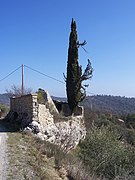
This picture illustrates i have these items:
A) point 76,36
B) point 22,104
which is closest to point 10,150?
point 22,104

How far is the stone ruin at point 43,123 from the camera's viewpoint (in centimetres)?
1611

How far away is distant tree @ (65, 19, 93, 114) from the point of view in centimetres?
2461

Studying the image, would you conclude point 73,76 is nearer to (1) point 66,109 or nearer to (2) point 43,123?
(1) point 66,109

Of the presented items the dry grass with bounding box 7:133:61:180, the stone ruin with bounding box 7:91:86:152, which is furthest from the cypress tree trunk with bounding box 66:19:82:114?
the dry grass with bounding box 7:133:61:180

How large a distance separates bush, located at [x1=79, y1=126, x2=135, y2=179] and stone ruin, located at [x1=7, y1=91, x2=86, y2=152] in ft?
3.88

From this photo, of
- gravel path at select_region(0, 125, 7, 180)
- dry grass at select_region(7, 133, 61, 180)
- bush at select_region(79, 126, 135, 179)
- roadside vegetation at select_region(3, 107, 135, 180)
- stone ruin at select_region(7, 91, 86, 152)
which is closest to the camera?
gravel path at select_region(0, 125, 7, 180)

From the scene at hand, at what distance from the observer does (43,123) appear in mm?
16719

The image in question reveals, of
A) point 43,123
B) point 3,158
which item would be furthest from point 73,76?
point 3,158

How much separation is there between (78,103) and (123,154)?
8.50 metres

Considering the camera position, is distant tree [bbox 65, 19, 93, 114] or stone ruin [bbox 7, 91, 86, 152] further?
distant tree [bbox 65, 19, 93, 114]

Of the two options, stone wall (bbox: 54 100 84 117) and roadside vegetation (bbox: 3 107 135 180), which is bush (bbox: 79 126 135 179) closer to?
roadside vegetation (bbox: 3 107 135 180)

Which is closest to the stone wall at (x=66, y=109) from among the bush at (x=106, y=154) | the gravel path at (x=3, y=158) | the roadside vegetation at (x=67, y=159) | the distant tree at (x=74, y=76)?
the distant tree at (x=74, y=76)

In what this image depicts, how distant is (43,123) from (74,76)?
8.78m

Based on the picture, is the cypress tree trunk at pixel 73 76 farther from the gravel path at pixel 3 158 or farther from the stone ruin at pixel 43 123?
the gravel path at pixel 3 158
